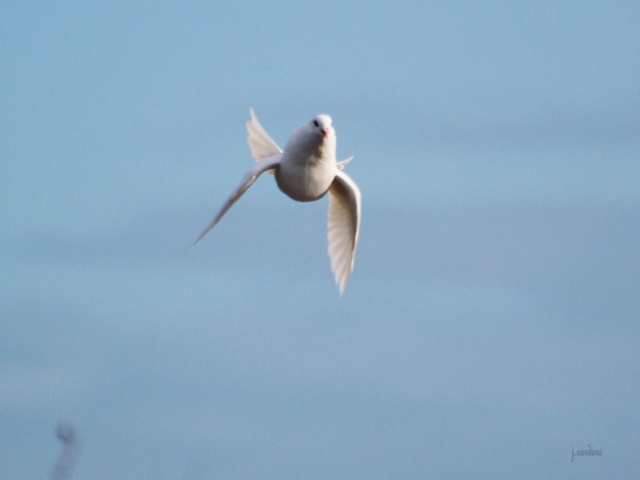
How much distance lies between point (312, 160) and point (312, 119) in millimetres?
556

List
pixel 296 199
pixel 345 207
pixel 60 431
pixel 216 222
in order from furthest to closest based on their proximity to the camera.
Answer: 1. pixel 345 207
2. pixel 296 199
3. pixel 216 222
4. pixel 60 431

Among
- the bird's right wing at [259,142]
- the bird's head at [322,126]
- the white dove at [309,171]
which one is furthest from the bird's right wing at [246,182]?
the bird's right wing at [259,142]

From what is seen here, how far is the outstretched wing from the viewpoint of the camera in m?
15.0

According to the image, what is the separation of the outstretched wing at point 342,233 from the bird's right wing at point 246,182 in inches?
68.4

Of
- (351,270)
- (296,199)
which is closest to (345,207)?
(351,270)

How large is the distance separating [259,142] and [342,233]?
6.35ft

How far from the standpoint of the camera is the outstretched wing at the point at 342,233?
15.0 m

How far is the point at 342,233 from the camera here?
1550cm

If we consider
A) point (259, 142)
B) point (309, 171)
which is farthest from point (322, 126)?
point (259, 142)

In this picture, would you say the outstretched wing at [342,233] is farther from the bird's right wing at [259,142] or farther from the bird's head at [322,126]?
the bird's head at [322,126]

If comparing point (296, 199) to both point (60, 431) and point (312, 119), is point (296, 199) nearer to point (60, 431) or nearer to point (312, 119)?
point (312, 119)

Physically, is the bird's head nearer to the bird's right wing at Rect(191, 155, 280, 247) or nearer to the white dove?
the white dove

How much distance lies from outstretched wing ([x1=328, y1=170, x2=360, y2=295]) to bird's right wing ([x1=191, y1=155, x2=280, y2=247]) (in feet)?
5.70

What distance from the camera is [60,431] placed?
5.03 m
